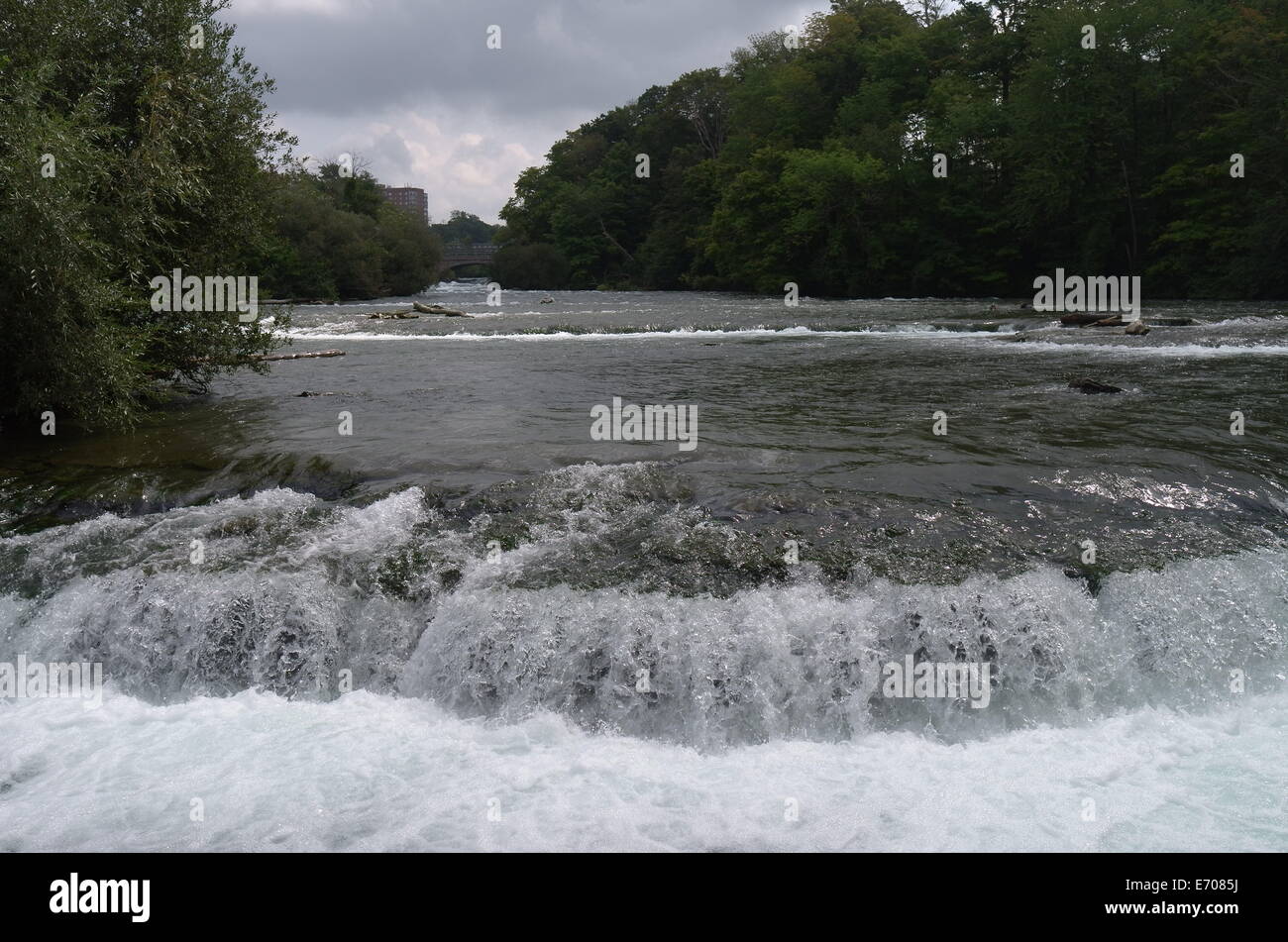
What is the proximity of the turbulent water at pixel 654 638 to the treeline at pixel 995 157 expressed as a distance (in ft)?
113

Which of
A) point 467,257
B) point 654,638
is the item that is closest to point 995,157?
point 654,638

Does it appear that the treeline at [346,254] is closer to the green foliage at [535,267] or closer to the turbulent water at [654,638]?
the green foliage at [535,267]

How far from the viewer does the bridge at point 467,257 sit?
101 meters

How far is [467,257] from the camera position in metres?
103

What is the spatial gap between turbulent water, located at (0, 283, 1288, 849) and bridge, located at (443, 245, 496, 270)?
3680 inches

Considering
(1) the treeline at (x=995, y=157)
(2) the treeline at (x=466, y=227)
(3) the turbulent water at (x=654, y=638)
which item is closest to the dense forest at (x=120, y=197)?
(3) the turbulent water at (x=654, y=638)

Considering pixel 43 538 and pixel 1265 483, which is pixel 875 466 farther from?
pixel 43 538

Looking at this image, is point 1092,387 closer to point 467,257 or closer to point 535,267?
point 535,267

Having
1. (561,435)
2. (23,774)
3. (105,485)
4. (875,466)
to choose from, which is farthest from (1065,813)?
(105,485)

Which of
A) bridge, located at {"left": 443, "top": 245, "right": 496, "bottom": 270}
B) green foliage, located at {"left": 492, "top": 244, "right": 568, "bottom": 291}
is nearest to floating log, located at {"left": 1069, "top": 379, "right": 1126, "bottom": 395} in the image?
green foliage, located at {"left": 492, "top": 244, "right": 568, "bottom": 291}

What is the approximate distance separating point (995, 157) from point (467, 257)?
66530 mm

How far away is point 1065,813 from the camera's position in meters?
5.32
